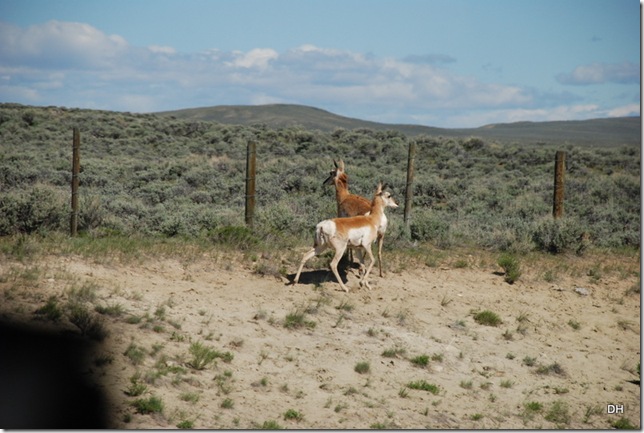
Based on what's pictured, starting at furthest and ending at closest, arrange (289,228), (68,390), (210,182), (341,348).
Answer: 1. (210,182)
2. (289,228)
3. (341,348)
4. (68,390)

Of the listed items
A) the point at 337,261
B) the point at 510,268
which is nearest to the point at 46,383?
the point at 337,261

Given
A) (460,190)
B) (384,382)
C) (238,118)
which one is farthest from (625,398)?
(238,118)

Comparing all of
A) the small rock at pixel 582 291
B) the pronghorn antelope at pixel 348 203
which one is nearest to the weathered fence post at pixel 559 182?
the small rock at pixel 582 291

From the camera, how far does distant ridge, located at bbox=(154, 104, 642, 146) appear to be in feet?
341

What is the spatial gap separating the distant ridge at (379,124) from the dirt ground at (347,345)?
89129 mm

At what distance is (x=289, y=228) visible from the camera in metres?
16.2

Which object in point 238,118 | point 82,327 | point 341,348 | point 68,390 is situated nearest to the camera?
point 68,390

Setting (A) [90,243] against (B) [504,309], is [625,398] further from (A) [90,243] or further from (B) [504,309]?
(A) [90,243]

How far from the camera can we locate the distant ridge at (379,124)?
341 ft

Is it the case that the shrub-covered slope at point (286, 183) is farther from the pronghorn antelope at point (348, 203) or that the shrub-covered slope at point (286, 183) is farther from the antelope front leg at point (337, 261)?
the antelope front leg at point (337, 261)

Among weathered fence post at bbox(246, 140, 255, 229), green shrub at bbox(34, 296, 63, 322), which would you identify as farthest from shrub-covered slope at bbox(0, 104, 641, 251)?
green shrub at bbox(34, 296, 63, 322)

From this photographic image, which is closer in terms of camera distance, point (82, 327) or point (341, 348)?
point (82, 327)

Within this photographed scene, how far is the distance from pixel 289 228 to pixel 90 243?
493 centimetres

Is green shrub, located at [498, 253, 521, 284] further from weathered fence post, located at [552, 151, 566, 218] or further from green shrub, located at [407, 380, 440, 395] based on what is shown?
green shrub, located at [407, 380, 440, 395]
